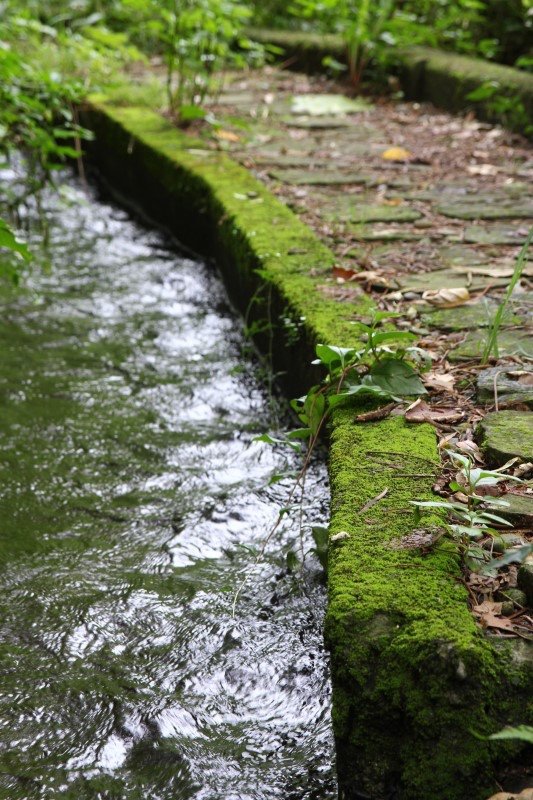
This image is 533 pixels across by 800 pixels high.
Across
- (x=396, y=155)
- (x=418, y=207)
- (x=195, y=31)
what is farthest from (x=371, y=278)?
(x=195, y=31)

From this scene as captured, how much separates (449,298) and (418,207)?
1.25m

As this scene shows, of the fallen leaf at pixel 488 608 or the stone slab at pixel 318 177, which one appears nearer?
the fallen leaf at pixel 488 608

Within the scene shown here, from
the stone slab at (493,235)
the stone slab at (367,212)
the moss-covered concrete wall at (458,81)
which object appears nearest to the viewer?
the stone slab at (493,235)

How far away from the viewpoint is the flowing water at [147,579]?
1.72 m

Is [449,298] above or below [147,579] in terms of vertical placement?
above

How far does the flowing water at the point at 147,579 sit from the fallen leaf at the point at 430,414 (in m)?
0.49

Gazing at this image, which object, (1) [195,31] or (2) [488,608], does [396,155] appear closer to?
(1) [195,31]

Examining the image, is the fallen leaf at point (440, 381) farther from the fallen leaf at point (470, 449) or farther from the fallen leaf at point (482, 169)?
the fallen leaf at point (482, 169)

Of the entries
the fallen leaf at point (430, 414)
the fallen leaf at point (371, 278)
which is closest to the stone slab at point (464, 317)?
the fallen leaf at point (371, 278)

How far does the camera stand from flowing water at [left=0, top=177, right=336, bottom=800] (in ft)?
5.64

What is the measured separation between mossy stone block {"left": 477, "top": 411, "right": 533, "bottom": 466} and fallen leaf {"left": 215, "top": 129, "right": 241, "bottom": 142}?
3.64 metres

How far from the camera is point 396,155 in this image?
504 centimetres

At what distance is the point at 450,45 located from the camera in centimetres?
751

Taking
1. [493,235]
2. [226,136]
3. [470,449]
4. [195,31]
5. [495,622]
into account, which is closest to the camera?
[495,622]
